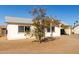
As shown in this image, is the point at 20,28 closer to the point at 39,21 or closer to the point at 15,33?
the point at 15,33

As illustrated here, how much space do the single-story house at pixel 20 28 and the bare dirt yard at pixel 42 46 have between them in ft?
0.99

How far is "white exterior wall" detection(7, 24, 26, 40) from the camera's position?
9017 mm

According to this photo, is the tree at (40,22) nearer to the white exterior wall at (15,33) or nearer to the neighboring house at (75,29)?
the white exterior wall at (15,33)

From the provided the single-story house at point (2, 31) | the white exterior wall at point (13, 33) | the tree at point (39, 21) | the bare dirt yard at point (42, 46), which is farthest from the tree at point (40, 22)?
the single-story house at point (2, 31)

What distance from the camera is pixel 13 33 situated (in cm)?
970

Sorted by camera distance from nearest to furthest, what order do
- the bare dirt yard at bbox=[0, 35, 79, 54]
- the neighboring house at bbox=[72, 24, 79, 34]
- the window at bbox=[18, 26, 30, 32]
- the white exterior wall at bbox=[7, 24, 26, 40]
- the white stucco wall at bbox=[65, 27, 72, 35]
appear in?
the bare dirt yard at bbox=[0, 35, 79, 54] → the neighboring house at bbox=[72, 24, 79, 34] → the white stucco wall at bbox=[65, 27, 72, 35] → the white exterior wall at bbox=[7, 24, 26, 40] → the window at bbox=[18, 26, 30, 32]

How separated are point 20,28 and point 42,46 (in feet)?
6.50

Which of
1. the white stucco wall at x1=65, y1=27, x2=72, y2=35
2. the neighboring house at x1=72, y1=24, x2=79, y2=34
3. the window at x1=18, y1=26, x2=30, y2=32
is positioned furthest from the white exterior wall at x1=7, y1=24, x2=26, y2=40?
the neighboring house at x1=72, y1=24, x2=79, y2=34

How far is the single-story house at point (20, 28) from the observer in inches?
346

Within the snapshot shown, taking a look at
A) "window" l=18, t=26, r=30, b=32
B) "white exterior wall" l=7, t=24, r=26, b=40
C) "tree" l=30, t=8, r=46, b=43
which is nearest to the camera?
"tree" l=30, t=8, r=46, b=43

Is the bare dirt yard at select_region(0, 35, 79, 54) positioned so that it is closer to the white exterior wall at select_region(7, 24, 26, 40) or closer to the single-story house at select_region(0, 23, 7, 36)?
the single-story house at select_region(0, 23, 7, 36)

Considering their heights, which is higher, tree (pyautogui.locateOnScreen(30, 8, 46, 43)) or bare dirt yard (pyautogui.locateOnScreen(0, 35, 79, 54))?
→ tree (pyautogui.locateOnScreen(30, 8, 46, 43))

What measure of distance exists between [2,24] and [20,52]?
1.31m

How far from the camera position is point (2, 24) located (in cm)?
873
